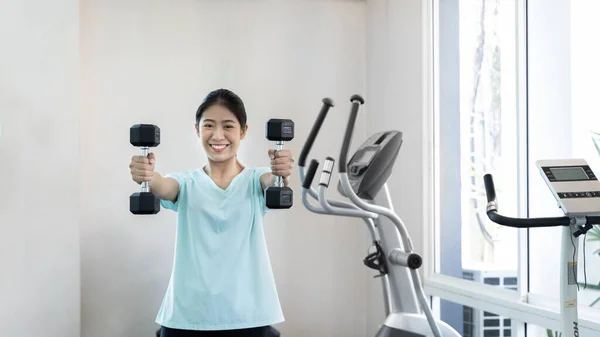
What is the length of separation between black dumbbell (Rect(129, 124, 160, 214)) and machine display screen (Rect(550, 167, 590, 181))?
165 centimetres

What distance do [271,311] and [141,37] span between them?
2051 millimetres

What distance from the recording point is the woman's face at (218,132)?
10.3 ft

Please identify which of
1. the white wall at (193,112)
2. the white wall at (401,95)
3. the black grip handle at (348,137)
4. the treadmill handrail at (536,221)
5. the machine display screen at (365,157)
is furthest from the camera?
the white wall at (193,112)

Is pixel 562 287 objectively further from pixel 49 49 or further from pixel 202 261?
pixel 49 49

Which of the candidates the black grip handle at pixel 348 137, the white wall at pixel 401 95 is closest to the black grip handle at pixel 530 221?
the black grip handle at pixel 348 137

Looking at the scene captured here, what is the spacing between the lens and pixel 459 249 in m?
3.81

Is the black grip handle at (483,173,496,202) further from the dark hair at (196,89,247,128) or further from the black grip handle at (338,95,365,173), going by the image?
the dark hair at (196,89,247,128)

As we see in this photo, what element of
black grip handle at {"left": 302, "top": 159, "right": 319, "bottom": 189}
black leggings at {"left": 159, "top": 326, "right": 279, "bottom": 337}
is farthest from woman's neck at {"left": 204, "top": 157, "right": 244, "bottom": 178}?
black grip handle at {"left": 302, "top": 159, "right": 319, "bottom": 189}

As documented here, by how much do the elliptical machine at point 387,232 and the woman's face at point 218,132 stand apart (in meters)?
0.78

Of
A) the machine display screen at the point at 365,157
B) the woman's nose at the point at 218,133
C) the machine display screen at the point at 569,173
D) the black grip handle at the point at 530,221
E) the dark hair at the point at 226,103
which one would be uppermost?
the dark hair at the point at 226,103

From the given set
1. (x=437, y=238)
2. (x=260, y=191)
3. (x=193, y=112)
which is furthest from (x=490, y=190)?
(x=193, y=112)

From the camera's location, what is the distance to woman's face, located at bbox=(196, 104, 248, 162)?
315 cm

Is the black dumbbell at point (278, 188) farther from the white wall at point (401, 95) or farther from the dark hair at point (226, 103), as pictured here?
the white wall at point (401, 95)

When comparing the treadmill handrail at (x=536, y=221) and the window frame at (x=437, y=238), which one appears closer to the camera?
the treadmill handrail at (x=536, y=221)
